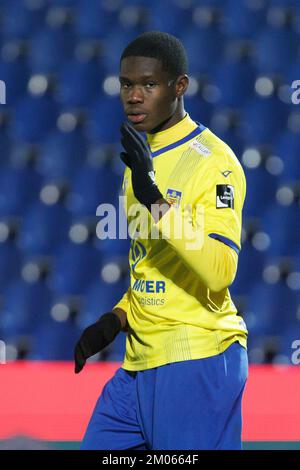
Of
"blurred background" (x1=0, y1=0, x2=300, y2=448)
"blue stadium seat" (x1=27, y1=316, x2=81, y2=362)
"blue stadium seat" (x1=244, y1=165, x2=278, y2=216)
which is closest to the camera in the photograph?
"blue stadium seat" (x1=27, y1=316, x2=81, y2=362)

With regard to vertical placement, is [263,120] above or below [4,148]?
above

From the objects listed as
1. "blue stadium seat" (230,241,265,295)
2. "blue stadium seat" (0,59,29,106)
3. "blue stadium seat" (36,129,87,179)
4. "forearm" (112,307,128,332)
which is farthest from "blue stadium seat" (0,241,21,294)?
"forearm" (112,307,128,332)

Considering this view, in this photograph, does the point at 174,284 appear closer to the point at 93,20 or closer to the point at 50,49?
the point at 50,49

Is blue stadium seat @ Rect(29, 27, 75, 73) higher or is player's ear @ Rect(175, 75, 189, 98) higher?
blue stadium seat @ Rect(29, 27, 75, 73)

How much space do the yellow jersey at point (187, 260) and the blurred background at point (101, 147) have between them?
6.34ft

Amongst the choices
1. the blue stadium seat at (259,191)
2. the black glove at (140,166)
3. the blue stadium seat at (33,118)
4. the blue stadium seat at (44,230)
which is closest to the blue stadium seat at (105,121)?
the blue stadium seat at (33,118)

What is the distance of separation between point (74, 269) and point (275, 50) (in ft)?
5.00

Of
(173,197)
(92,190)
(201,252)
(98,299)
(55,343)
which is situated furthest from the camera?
(92,190)

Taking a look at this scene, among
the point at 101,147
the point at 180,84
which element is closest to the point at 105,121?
the point at 101,147

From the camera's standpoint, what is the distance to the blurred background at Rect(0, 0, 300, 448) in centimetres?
382

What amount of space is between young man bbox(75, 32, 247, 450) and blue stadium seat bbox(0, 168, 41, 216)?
7.42 ft

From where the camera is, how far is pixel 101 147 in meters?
4.17

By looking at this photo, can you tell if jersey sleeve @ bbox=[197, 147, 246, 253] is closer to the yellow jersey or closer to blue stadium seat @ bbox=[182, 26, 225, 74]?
the yellow jersey
